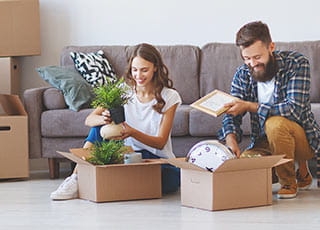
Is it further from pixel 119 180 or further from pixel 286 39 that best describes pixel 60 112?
pixel 286 39

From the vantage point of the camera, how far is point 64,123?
410cm

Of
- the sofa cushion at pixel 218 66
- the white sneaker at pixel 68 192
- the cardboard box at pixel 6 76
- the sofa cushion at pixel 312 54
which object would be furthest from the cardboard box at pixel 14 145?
the sofa cushion at pixel 312 54

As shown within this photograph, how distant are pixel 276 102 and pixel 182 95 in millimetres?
1354

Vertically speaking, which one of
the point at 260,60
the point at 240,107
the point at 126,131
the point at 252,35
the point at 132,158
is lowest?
the point at 132,158

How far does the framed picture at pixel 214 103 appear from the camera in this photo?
3006 millimetres

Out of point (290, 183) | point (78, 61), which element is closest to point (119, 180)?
point (290, 183)

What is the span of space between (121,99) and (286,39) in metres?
2.03

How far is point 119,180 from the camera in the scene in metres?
3.16

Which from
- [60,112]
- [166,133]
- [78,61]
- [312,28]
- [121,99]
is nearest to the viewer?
[121,99]

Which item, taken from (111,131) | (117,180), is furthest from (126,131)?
(117,180)

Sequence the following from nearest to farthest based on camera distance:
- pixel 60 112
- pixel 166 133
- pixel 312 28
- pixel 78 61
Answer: pixel 166 133 < pixel 60 112 < pixel 78 61 < pixel 312 28

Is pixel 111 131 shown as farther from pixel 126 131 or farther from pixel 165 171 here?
pixel 165 171

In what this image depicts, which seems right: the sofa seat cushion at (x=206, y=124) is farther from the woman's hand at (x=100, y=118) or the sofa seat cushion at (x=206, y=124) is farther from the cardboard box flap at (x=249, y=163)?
the cardboard box flap at (x=249, y=163)

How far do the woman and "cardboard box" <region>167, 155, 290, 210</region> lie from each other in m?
0.37
